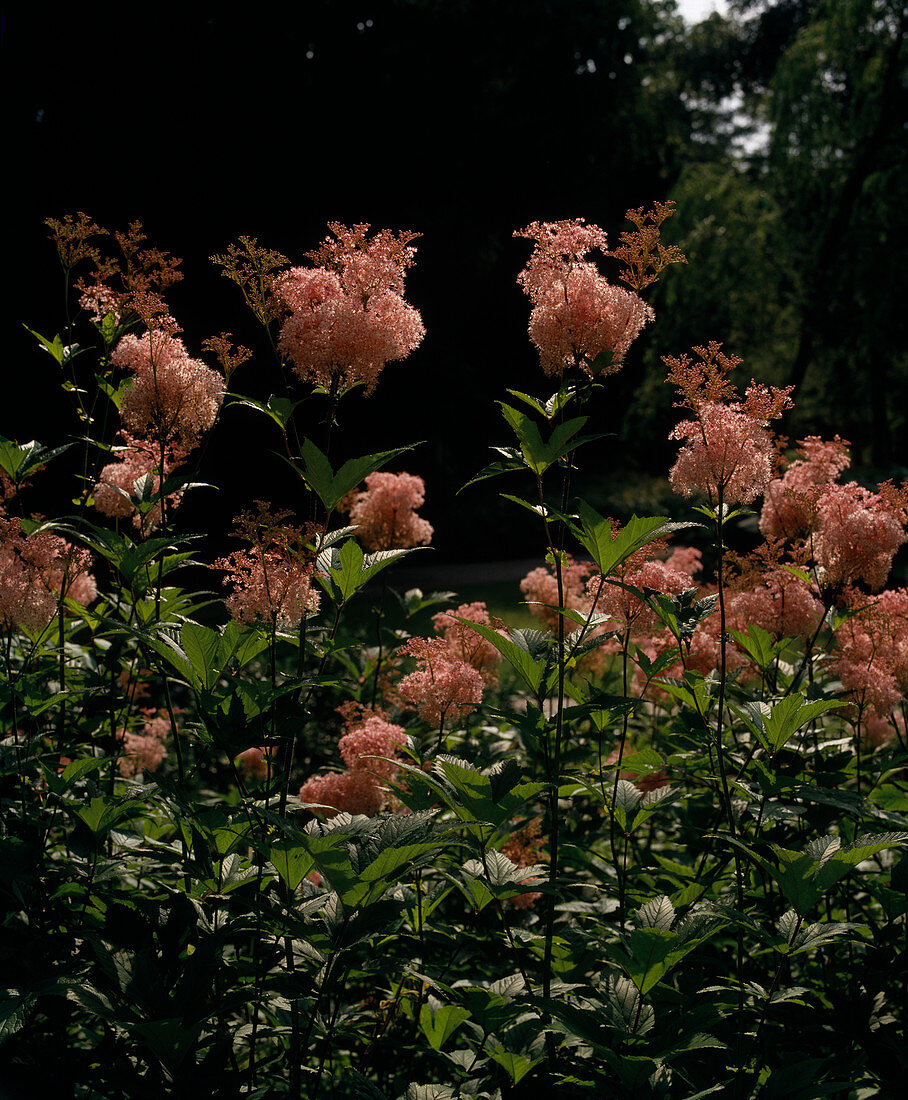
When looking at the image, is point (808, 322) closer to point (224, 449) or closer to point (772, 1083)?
point (224, 449)

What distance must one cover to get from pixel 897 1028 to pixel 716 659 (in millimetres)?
1100

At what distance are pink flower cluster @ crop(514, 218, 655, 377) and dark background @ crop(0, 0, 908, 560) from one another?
4.41 meters

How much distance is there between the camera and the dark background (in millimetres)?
9641

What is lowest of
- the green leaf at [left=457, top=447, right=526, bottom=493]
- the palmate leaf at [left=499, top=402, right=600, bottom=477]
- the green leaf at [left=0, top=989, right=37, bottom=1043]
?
the green leaf at [left=0, top=989, right=37, bottom=1043]

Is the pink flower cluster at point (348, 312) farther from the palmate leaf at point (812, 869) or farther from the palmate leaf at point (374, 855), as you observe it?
the palmate leaf at point (812, 869)

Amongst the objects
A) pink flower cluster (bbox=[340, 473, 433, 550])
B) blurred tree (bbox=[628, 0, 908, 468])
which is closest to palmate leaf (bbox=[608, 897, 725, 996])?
pink flower cluster (bbox=[340, 473, 433, 550])

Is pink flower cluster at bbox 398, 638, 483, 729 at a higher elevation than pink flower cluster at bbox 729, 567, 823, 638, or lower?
lower

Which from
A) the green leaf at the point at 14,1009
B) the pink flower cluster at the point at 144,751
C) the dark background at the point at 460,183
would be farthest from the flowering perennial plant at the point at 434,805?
the dark background at the point at 460,183

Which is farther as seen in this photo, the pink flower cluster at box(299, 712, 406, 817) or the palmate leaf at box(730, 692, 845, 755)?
the pink flower cluster at box(299, 712, 406, 817)

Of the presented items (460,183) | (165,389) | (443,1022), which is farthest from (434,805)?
(460,183)

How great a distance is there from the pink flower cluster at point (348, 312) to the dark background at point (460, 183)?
4463 mm

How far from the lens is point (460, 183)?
43.4ft

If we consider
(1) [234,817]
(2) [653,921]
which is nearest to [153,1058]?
(1) [234,817]

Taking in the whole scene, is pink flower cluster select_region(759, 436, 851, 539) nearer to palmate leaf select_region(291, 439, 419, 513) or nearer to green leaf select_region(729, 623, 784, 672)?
green leaf select_region(729, 623, 784, 672)
